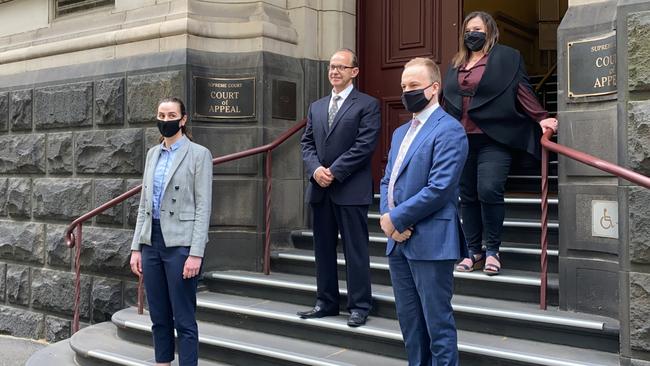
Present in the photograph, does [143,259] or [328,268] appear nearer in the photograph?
[143,259]

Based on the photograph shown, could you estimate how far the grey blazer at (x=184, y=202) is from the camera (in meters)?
4.57

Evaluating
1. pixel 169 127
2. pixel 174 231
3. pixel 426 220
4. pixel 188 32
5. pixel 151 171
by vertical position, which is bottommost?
pixel 174 231

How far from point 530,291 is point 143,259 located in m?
2.69

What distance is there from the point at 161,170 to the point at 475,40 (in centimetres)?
248

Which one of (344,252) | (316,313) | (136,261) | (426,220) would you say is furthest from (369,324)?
(136,261)

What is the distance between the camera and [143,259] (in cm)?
468

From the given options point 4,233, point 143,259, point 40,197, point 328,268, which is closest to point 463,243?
point 328,268

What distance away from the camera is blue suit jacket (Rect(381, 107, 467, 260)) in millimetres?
3684

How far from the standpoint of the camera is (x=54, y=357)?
5.97m

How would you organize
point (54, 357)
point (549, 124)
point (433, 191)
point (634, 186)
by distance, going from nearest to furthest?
point (433, 191)
point (634, 186)
point (549, 124)
point (54, 357)

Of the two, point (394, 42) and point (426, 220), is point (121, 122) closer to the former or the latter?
point (394, 42)

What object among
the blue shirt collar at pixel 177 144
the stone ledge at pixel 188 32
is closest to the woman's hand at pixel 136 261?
the blue shirt collar at pixel 177 144

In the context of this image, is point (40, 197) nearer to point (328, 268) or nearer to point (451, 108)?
point (328, 268)

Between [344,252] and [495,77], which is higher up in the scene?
[495,77]
